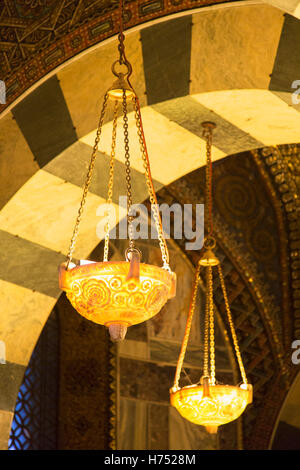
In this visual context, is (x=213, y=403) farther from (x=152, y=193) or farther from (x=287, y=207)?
(x=287, y=207)

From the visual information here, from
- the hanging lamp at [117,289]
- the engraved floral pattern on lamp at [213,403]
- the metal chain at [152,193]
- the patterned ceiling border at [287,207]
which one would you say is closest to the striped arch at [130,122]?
the metal chain at [152,193]

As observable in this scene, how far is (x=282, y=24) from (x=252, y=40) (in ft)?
0.57

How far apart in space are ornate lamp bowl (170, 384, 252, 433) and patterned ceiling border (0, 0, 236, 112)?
191cm

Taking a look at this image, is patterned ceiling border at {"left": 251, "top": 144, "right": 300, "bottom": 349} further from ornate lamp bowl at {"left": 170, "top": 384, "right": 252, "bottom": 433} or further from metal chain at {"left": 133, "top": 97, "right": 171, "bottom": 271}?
metal chain at {"left": 133, "top": 97, "right": 171, "bottom": 271}

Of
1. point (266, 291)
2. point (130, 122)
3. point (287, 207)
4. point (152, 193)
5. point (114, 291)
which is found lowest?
point (114, 291)

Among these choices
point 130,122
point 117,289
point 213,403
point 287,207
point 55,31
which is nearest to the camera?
point 117,289

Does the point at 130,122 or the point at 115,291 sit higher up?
the point at 130,122

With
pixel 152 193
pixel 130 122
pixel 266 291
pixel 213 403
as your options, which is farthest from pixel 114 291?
pixel 266 291

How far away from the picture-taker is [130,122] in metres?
4.38

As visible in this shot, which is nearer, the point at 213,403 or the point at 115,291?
the point at 115,291

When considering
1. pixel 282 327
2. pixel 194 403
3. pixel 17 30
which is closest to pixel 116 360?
pixel 282 327

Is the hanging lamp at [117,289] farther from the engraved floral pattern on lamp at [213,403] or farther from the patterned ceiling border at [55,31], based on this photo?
the engraved floral pattern on lamp at [213,403]

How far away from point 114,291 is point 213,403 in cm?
167

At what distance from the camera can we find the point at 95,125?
14.2 ft
